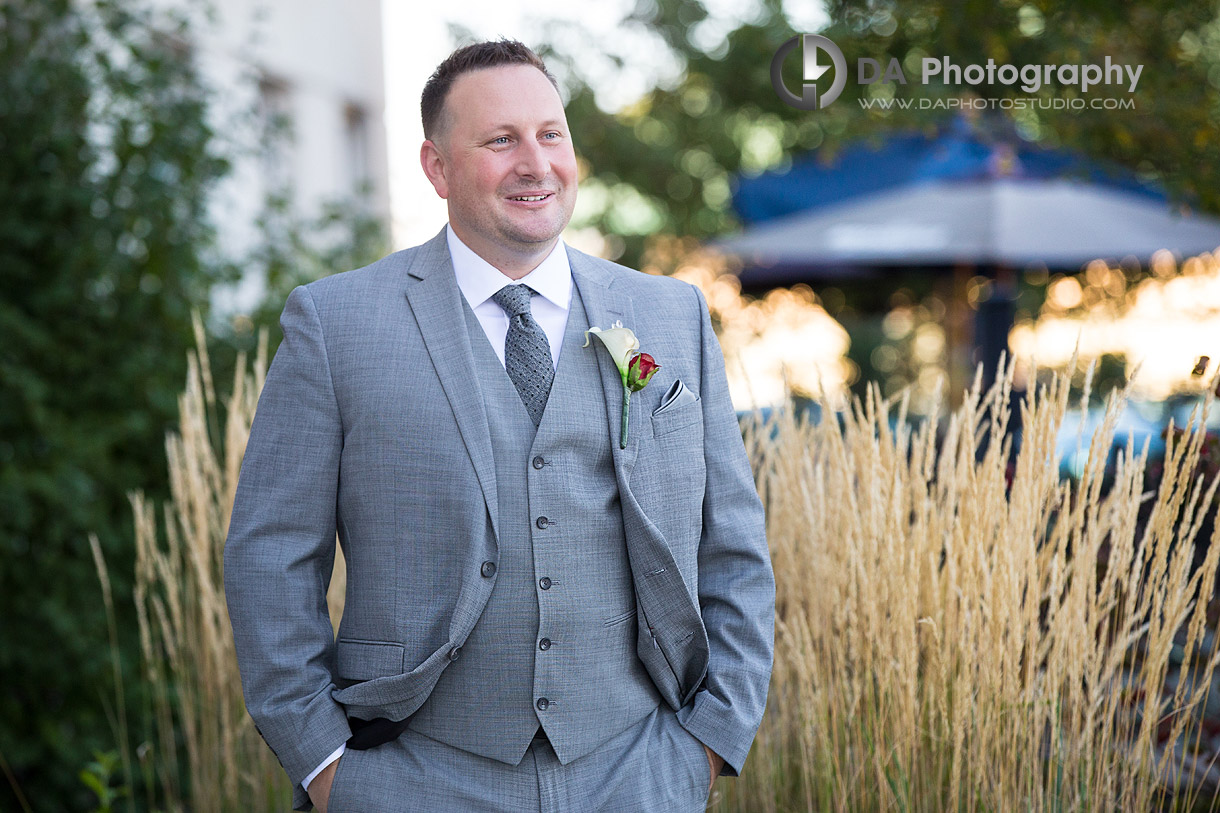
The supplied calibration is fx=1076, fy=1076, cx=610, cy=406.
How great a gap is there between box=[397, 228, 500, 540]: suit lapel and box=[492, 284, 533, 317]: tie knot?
0.21ft

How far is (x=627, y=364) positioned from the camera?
1.60 m

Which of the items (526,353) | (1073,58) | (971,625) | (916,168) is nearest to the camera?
(526,353)

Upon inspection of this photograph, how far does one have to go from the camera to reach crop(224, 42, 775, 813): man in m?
1.54

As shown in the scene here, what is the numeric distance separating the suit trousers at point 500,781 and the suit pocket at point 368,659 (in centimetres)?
11

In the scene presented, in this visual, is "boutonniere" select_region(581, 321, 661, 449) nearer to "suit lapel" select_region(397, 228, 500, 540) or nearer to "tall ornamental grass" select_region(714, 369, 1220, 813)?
"suit lapel" select_region(397, 228, 500, 540)

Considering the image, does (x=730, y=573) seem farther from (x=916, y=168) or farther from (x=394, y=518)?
(x=916, y=168)

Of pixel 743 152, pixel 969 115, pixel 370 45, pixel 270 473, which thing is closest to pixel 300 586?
pixel 270 473

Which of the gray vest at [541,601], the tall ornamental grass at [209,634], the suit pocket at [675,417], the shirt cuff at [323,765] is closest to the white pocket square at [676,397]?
the suit pocket at [675,417]

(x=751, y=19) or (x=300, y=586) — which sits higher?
(x=751, y=19)

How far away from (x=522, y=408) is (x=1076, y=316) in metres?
7.02

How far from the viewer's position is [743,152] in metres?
9.40

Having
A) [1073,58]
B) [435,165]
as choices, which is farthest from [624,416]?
[1073,58]

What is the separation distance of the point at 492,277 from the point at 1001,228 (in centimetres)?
377

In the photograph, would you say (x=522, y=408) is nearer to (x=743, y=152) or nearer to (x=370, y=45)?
(x=370, y=45)
